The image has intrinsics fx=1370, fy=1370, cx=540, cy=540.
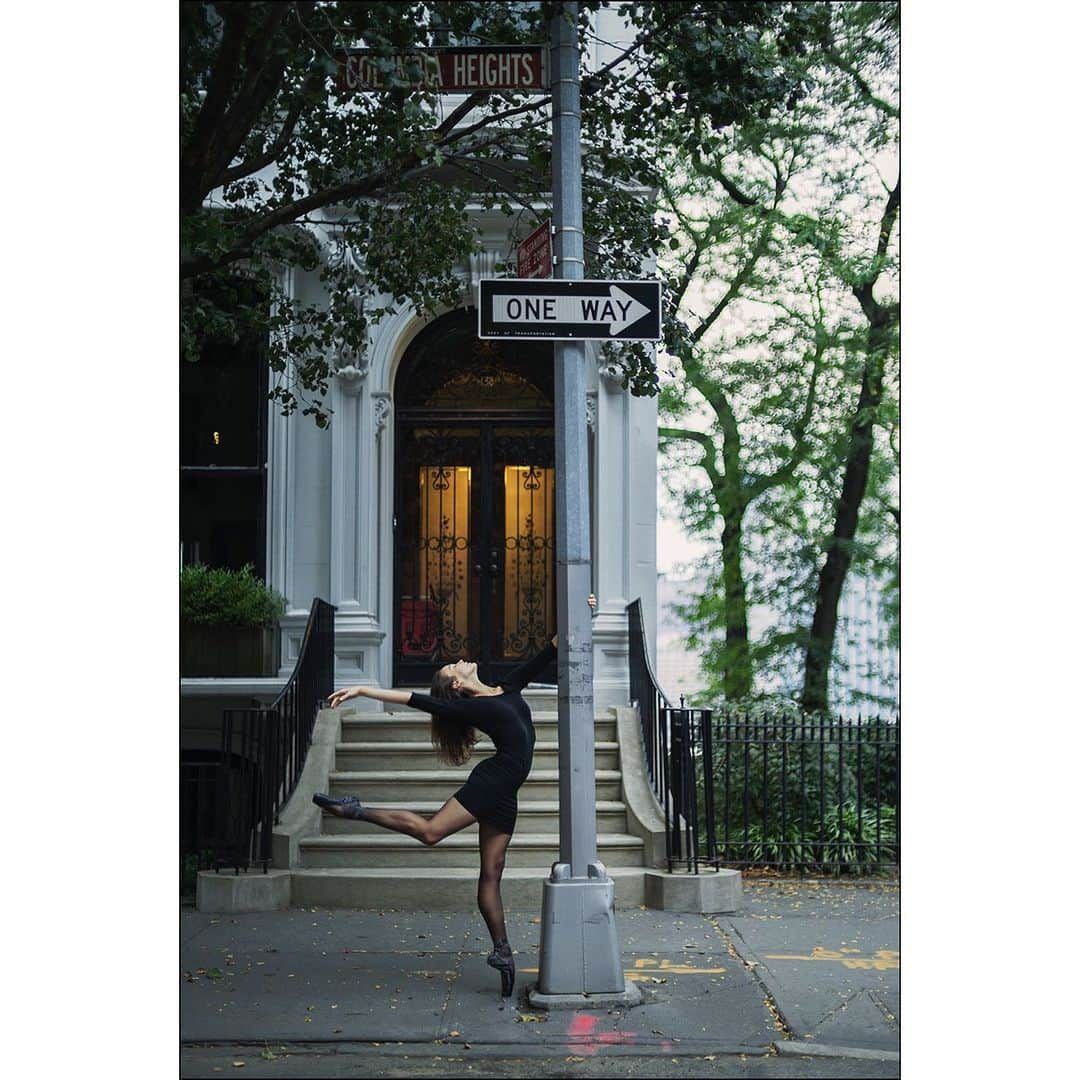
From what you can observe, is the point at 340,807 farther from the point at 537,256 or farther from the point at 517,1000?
the point at 537,256

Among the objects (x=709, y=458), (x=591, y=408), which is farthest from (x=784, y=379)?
(x=591, y=408)

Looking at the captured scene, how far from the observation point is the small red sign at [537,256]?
729cm

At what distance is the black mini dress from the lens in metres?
7.04

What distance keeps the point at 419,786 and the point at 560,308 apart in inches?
192

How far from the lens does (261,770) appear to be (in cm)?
974

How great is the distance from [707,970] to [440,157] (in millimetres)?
4722

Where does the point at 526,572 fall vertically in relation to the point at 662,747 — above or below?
above

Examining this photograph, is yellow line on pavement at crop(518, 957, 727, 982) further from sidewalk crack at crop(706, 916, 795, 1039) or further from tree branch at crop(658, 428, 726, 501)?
tree branch at crop(658, 428, 726, 501)

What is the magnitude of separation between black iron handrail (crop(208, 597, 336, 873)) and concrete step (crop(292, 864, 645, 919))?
393 millimetres

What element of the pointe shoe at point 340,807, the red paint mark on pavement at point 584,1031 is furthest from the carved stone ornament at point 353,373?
the red paint mark on pavement at point 584,1031

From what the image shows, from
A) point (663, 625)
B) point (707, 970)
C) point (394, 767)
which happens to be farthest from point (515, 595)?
point (663, 625)

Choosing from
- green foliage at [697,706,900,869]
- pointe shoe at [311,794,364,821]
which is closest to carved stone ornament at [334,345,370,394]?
green foliage at [697,706,900,869]

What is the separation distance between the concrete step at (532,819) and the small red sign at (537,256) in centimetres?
431

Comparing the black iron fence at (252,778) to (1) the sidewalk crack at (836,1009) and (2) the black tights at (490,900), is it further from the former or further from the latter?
(1) the sidewalk crack at (836,1009)
